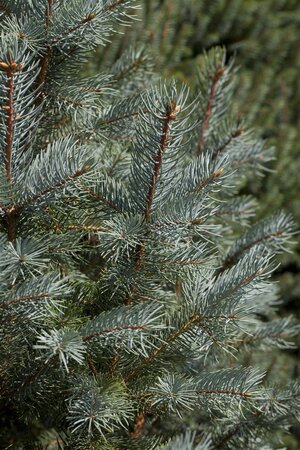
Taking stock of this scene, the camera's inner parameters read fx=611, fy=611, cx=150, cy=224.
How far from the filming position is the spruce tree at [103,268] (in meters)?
0.69

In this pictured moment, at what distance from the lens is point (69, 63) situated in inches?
34.5

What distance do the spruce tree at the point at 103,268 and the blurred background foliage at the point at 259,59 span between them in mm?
900

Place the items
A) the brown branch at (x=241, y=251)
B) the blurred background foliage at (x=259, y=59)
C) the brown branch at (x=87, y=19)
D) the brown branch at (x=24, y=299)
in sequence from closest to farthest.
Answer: the brown branch at (x=24, y=299)
the brown branch at (x=87, y=19)
the brown branch at (x=241, y=251)
the blurred background foliage at (x=259, y=59)

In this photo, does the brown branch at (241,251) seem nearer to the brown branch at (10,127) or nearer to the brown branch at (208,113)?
the brown branch at (208,113)

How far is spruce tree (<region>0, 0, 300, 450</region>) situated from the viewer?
69cm

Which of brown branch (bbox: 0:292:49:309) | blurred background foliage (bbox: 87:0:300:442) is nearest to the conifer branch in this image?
brown branch (bbox: 0:292:49:309)

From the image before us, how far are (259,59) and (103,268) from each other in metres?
1.80

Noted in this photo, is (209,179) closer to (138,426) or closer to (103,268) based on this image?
(103,268)

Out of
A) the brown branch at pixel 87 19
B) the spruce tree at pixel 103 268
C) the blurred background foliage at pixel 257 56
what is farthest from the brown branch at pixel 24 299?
the blurred background foliage at pixel 257 56

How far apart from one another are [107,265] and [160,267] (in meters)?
0.09

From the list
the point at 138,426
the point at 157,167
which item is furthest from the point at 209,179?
the point at 138,426

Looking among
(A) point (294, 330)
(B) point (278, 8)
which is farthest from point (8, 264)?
(B) point (278, 8)

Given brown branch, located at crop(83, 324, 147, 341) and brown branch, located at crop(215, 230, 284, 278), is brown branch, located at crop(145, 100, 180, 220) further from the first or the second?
brown branch, located at crop(215, 230, 284, 278)

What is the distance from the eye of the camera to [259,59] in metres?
2.43
